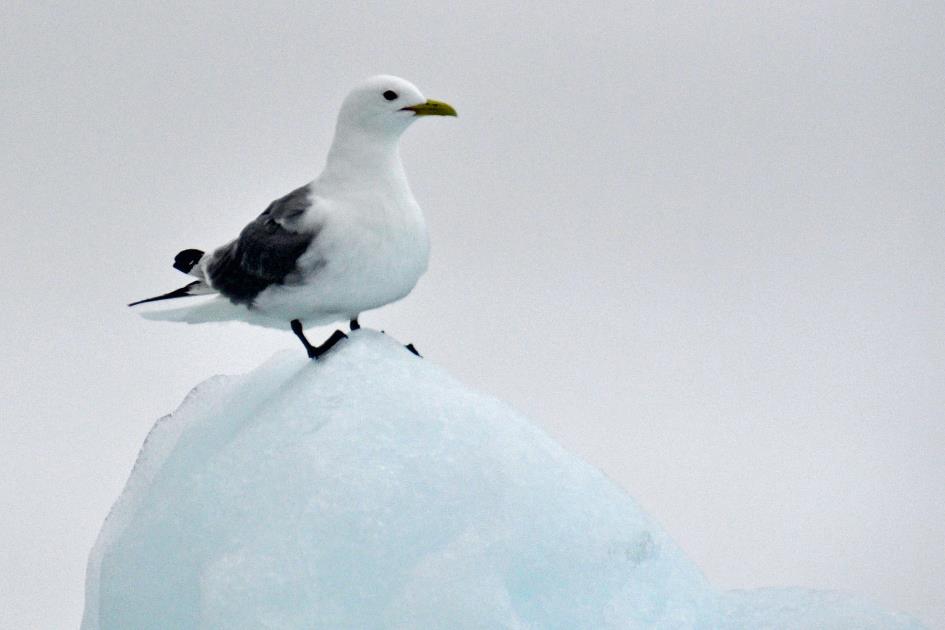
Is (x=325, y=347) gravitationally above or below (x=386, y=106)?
below

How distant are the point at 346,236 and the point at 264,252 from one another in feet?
0.55

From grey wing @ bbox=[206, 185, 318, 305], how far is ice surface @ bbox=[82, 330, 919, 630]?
0.19 metres

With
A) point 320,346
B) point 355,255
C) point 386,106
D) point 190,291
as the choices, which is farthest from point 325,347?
point 386,106

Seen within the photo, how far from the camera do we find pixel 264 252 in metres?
2.76

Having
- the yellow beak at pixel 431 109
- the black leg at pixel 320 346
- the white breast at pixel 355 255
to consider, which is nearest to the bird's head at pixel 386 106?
the yellow beak at pixel 431 109

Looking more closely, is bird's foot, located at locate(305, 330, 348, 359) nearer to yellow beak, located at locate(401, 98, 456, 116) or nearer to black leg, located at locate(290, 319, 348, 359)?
black leg, located at locate(290, 319, 348, 359)

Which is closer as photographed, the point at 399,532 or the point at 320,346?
the point at 399,532

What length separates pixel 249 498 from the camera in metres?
2.55

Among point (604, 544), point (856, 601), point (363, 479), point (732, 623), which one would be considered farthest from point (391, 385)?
point (856, 601)

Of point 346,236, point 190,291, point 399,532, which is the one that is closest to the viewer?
point 399,532

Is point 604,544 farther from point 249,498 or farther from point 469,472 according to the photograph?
point 249,498

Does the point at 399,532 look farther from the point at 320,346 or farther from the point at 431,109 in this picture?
the point at 431,109

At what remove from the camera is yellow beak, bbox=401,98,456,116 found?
2752 millimetres

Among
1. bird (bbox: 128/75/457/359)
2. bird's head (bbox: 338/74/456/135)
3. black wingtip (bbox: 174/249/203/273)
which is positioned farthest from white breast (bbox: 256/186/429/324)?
black wingtip (bbox: 174/249/203/273)
